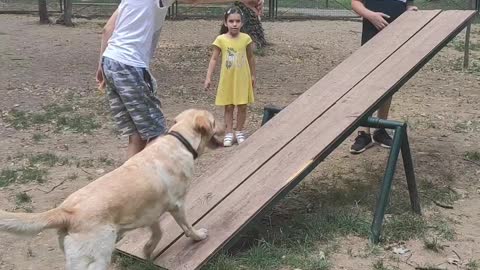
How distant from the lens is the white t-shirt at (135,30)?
12.5ft

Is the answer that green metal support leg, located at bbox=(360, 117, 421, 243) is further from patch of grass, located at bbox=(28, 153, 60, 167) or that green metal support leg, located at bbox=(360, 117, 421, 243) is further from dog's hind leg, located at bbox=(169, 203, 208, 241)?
patch of grass, located at bbox=(28, 153, 60, 167)

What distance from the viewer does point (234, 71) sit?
610 cm

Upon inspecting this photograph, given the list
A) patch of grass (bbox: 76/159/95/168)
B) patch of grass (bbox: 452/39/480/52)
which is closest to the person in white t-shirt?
patch of grass (bbox: 76/159/95/168)

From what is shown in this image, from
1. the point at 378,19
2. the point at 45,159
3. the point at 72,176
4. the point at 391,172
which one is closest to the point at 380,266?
the point at 391,172

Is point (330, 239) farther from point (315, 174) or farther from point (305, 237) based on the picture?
point (315, 174)

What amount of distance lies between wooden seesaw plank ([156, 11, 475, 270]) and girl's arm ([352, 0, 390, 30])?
48 centimetres

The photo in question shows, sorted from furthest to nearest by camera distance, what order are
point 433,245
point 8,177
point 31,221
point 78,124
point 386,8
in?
point 78,124 → point 386,8 → point 8,177 → point 433,245 → point 31,221

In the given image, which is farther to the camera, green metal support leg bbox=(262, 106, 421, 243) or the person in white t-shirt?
green metal support leg bbox=(262, 106, 421, 243)

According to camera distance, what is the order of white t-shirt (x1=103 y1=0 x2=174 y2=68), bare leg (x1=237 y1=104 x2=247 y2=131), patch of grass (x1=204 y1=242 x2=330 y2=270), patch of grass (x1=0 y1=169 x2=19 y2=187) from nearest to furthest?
patch of grass (x1=204 y1=242 x2=330 y2=270)
white t-shirt (x1=103 y1=0 x2=174 y2=68)
patch of grass (x1=0 y1=169 x2=19 y2=187)
bare leg (x1=237 y1=104 x2=247 y2=131)

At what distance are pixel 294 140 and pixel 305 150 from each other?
20 centimetres

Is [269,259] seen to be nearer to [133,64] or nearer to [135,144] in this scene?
[135,144]

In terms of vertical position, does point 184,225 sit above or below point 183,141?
below

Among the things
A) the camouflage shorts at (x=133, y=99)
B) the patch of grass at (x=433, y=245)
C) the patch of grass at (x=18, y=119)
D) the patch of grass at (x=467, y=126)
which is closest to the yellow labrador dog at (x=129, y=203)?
the camouflage shorts at (x=133, y=99)

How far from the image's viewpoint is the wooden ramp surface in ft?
12.2
